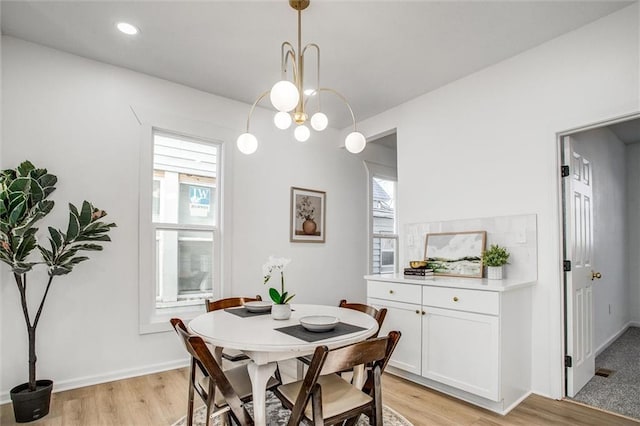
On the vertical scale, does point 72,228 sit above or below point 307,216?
below

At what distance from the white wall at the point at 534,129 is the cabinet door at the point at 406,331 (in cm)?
90

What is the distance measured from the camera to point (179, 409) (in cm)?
259

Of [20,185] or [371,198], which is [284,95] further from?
[371,198]

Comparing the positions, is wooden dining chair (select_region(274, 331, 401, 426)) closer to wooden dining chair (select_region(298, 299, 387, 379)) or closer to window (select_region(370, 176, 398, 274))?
wooden dining chair (select_region(298, 299, 387, 379))

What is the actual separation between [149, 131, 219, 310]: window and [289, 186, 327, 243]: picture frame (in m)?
0.98

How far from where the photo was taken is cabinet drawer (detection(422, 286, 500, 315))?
2.56 m

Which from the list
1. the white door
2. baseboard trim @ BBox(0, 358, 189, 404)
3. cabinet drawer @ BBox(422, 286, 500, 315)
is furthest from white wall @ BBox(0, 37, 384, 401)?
the white door

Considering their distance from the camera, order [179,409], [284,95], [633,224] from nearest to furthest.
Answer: [284,95]
[179,409]
[633,224]

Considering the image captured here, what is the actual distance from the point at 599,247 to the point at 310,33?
3743 mm

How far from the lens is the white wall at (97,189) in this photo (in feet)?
9.30

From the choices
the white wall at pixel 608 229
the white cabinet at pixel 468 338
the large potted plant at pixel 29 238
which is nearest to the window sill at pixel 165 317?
the large potted plant at pixel 29 238

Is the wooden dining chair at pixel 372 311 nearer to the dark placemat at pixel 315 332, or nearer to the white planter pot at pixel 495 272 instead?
the dark placemat at pixel 315 332

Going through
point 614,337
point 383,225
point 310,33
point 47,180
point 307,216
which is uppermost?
point 310,33

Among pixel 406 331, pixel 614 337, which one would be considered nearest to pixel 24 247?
pixel 406 331
